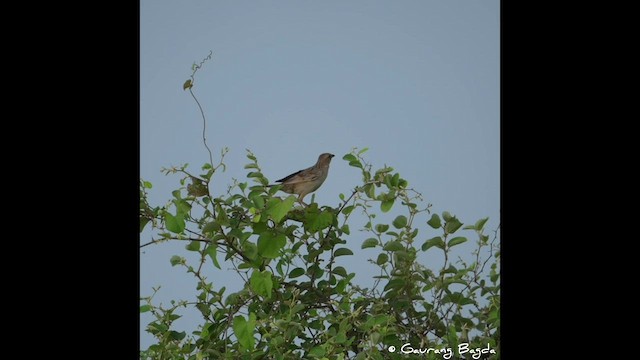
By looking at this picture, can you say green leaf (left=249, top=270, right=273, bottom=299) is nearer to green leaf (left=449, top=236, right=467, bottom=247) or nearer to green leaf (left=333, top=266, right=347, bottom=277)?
green leaf (left=333, top=266, right=347, bottom=277)

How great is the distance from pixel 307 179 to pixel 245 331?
447mm

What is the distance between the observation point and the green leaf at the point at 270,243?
1438mm

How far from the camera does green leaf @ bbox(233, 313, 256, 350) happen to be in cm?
140

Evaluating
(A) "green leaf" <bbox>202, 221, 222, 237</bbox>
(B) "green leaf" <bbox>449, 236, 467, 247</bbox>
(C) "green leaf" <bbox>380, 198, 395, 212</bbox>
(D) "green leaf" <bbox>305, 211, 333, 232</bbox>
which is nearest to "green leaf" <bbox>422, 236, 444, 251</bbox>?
(B) "green leaf" <bbox>449, 236, 467, 247</bbox>

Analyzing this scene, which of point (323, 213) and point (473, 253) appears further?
point (473, 253)

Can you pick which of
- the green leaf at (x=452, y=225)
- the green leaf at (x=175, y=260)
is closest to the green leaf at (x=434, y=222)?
the green leaf at (x=452, y=225)

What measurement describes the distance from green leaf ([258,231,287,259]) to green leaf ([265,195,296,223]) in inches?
2.6
